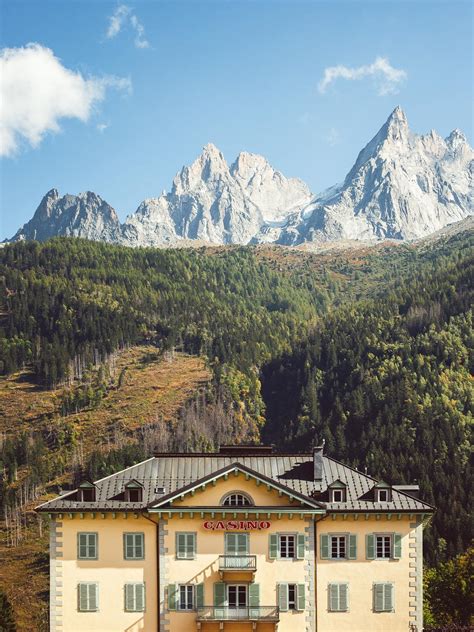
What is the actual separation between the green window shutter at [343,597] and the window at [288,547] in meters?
4.37

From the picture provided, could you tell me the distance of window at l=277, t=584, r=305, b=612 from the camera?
7769cm

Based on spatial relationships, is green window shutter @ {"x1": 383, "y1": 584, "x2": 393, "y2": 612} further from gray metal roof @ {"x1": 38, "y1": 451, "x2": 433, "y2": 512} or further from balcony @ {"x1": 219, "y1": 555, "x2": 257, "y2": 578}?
balcony @ {"x1": 219, "y1": 555, "x2": 257, "y2": 578}

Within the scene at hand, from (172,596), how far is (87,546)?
7320 mm

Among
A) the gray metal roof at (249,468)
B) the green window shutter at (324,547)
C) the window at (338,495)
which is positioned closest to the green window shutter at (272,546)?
the green window shutter at (324,547)

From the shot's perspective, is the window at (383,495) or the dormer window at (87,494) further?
the window at (383,495)

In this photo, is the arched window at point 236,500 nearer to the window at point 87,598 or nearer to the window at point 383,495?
the window at point 383,495

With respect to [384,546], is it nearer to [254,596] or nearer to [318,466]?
[318,466]

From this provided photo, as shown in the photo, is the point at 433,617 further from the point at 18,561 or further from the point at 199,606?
A: the point at 18,561

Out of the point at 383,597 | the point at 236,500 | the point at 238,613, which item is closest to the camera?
the point at 238,613

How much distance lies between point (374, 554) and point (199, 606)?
13646mm

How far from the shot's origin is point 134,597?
254ft

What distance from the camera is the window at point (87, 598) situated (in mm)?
77188

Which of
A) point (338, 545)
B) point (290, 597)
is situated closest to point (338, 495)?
point (338, 545)

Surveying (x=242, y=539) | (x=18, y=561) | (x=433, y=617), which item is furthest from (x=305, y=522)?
(x=18, y=561)
